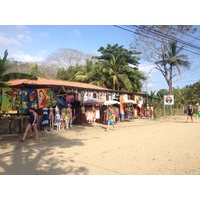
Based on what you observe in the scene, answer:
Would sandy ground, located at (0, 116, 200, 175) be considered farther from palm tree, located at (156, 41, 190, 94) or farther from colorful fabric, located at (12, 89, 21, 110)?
palm tree, located at (156, 41, 190, 94)

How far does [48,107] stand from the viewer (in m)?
Answer: 11.4

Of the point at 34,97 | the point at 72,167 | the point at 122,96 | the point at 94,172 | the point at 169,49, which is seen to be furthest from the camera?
the point at 169,49

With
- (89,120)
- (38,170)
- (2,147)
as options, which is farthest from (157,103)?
(38,170)

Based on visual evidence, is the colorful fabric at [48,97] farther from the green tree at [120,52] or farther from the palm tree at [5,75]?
the green tree at [120,52]

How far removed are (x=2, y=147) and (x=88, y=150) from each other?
10.5ft

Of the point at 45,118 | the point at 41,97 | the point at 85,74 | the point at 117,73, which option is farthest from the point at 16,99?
the point at 85,74

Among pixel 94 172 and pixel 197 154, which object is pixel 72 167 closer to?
pixel 94 172

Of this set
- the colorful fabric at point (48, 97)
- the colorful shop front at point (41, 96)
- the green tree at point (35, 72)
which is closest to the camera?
the colorful shop front at point (41, 96)

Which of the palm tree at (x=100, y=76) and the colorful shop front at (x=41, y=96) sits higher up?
the palm tree at (x=100, y=76)

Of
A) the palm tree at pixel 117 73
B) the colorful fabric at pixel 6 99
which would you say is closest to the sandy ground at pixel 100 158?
the colorful fabric at pixel 6 99

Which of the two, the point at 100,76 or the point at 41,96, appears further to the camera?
the point at 100,76

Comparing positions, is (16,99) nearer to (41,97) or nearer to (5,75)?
(41,97)

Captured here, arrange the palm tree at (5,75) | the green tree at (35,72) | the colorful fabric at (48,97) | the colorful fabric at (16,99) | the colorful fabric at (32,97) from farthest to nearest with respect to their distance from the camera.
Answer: the green tree at (35,72), the colorful fabric at (48,97), the colorful fabric at (32,97), the colorful fabric at (16,99), the palm tree at (5,75)

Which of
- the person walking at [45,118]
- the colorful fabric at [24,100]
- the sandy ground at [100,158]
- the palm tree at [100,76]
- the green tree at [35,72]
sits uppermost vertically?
the green tree at [35,72]
